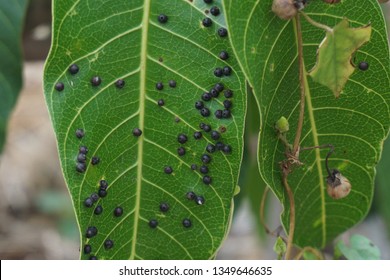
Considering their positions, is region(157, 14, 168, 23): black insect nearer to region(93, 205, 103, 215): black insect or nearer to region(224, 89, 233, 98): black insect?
region(224, 89, 233, 98): black insect

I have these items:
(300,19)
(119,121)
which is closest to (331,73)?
(300,19)

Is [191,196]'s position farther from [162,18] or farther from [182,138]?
[162,18]

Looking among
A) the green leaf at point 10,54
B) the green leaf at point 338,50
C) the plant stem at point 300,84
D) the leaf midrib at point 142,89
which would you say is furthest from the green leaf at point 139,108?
the green leaf at point 10,54

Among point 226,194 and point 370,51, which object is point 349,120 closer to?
point 370,51

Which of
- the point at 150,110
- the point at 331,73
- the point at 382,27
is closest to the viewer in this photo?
the point at 331,73

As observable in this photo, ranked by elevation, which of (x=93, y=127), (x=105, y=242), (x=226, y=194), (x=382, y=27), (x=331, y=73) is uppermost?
(x=382, y=27)

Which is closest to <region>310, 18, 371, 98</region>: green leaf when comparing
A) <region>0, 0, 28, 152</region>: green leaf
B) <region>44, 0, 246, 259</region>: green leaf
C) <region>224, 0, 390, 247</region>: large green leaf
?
<region>224, 0, 390, 247</region>: large green leaf
